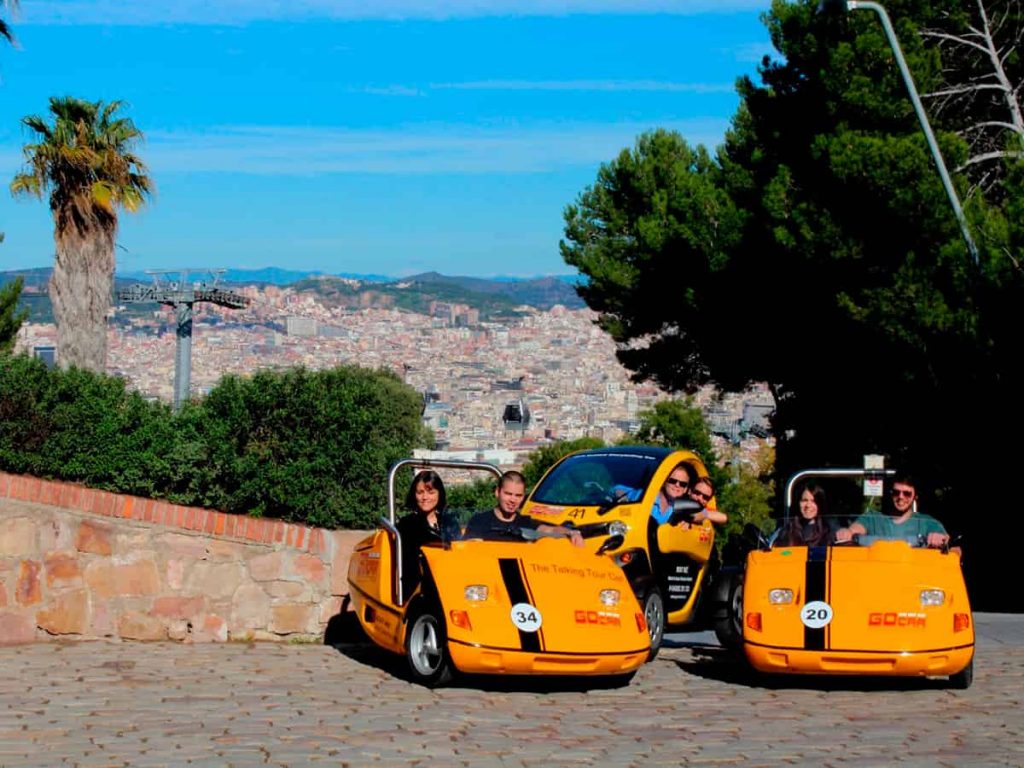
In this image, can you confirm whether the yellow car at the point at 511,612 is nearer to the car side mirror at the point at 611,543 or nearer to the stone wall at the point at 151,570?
the car side mirror at the point at 611,543

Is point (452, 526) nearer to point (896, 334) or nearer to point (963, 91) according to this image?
point (896, 334)

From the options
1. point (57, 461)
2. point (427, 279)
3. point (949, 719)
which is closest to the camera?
point (949, 719)

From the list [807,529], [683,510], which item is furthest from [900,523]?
A: [683,510]

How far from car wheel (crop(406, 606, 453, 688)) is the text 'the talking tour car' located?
226 centimetres

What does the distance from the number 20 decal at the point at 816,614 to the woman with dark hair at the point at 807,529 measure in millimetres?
951

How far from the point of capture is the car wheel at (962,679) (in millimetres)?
9875

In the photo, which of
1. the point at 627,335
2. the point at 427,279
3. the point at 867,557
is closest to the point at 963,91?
the point at 627,335

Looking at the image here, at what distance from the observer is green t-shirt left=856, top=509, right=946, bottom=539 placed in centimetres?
1055

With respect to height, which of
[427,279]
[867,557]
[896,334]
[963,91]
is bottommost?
[867,557]

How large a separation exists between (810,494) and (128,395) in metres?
6.14

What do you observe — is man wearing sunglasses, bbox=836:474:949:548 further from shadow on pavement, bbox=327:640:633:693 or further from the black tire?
shadow on pavement, bbox=327:640:633:693

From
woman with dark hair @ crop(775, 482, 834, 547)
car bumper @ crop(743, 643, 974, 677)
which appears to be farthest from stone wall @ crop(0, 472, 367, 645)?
car bumper @ crop(743, 643, 974, 677)

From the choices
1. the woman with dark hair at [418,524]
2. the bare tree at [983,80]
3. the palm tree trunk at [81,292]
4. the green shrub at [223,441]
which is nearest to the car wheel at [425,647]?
the woman with dark hair at [418,524]

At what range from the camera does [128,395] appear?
1324 centimetres
